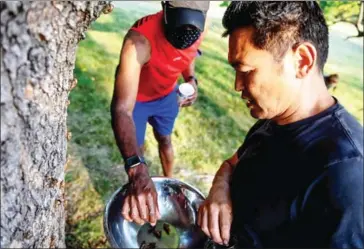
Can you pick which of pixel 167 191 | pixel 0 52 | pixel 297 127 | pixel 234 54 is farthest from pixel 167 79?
pixel 0 52

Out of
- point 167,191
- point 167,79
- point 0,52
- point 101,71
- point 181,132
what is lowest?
point 181,132

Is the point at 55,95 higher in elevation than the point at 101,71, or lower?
higher

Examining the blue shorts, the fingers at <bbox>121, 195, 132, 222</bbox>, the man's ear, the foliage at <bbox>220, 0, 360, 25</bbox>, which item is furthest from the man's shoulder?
the foliage at <bbox>220, 0, 360, 25</bbox>

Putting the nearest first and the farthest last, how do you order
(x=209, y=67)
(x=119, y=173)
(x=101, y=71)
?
1. (x=119, y=173)
2. (x=101, y=71)
3. (x=209, y=67)

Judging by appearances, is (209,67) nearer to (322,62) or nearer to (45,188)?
(322,62)

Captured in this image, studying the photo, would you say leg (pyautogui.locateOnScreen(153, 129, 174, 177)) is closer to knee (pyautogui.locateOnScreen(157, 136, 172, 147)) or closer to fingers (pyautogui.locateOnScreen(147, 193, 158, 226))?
knee (pyautogui.locateOnScreen(157, 136, 172, 147))

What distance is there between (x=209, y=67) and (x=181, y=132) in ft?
8.55

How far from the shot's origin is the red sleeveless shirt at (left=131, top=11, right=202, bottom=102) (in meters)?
2.63

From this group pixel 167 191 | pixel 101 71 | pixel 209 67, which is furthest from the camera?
pixel 209 67

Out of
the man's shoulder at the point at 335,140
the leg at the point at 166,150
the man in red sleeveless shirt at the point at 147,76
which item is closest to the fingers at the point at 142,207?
the man in red sleeveless shirt at the point at 147,76

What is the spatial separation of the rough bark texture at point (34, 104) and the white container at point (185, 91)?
7.32ft

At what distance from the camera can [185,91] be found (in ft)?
11.2

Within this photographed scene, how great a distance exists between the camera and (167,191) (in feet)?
7.65

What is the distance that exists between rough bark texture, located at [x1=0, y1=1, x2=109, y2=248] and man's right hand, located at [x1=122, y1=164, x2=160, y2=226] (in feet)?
2.28
